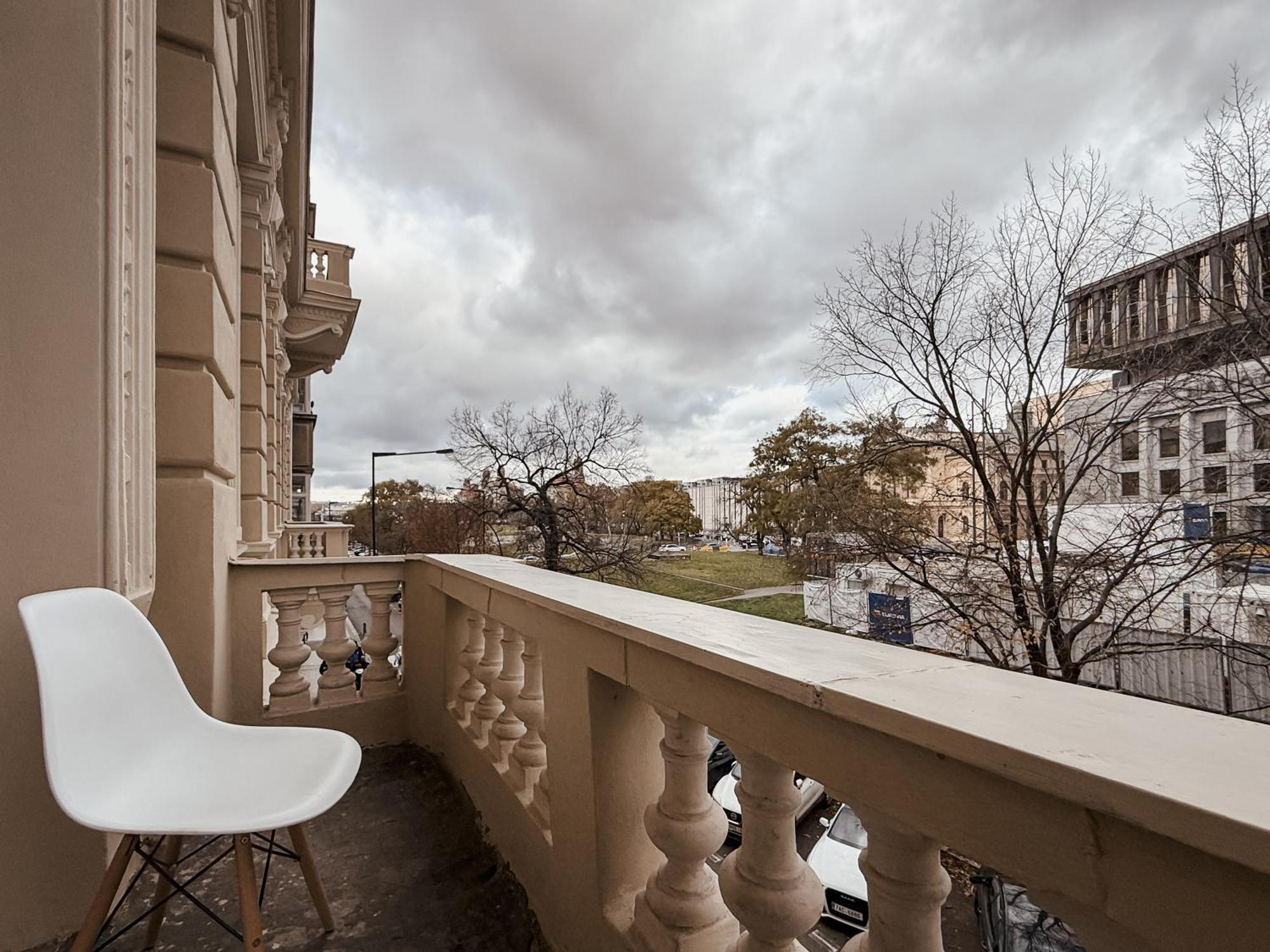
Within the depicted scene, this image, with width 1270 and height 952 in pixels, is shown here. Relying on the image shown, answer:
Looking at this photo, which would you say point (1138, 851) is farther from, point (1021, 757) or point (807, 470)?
point (807, 470)

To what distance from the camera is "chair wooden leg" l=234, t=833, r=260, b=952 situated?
4.54 feet

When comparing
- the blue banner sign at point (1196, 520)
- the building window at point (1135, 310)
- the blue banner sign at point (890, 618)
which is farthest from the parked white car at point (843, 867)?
the building window at point (1135, 310)

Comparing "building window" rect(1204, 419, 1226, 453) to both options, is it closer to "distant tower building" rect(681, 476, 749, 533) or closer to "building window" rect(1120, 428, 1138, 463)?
"building window" rect(1120, 428, 1138, 463)

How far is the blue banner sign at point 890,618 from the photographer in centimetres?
1088

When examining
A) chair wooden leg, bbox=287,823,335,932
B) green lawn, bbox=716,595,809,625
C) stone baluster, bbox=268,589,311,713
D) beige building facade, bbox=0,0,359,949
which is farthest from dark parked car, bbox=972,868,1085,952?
green lawn, bbox=716,595,809,625

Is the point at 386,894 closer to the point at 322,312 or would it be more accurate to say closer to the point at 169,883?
the point at 169,883

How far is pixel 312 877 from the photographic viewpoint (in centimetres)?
181

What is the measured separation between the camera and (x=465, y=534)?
2342 cm

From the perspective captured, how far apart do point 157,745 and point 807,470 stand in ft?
57.5

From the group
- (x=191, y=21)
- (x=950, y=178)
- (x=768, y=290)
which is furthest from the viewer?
(x=768, y=290)

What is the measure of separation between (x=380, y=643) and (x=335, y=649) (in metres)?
0.23

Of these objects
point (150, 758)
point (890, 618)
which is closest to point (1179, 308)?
point (890, 618)

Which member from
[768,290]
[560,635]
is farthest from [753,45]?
[768,290]

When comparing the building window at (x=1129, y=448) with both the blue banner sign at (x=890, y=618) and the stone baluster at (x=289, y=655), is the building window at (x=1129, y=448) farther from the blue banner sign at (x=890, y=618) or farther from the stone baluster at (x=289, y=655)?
the stone baluster at (x=289, y=655)
